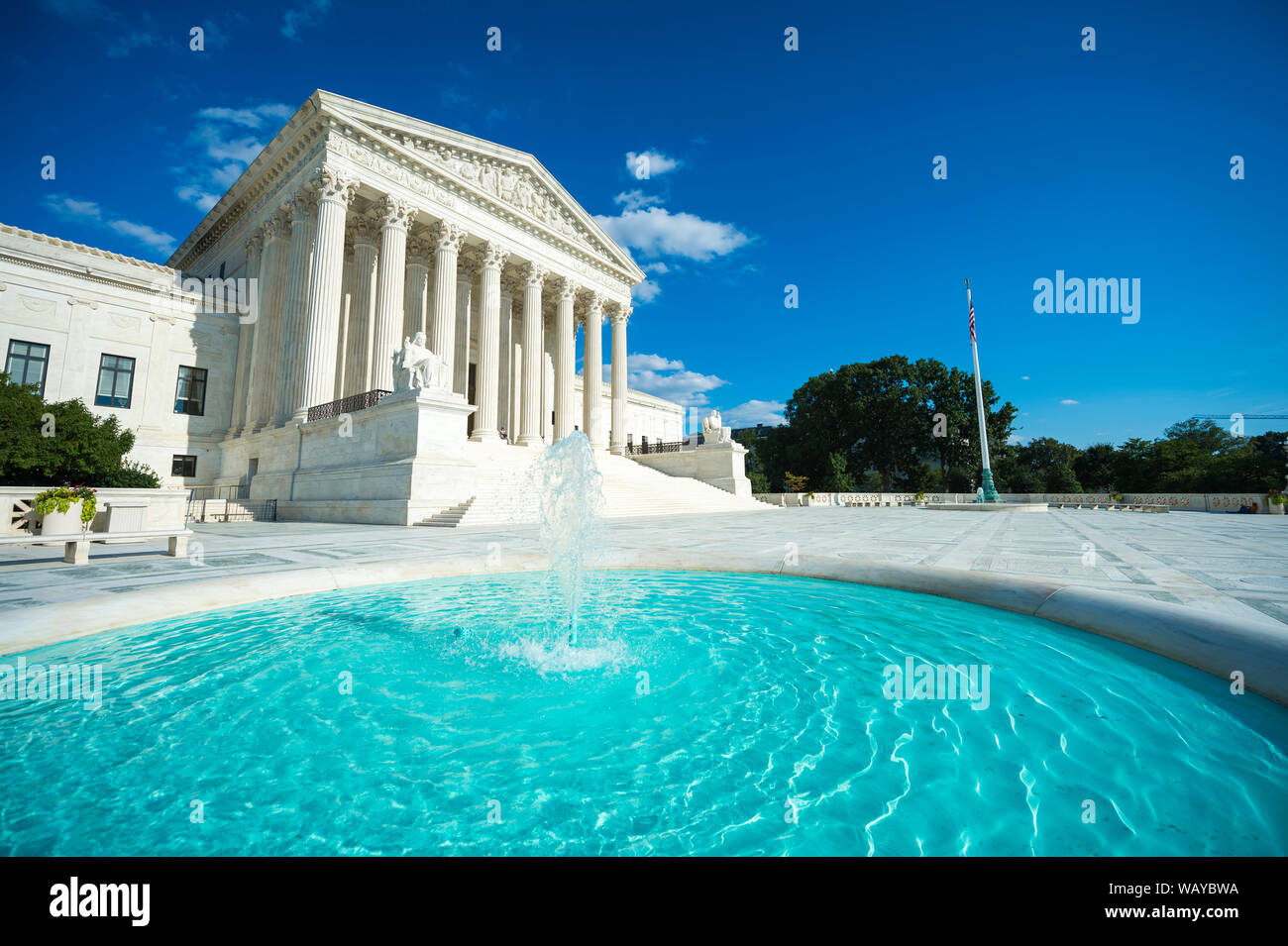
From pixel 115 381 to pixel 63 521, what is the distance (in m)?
20.9

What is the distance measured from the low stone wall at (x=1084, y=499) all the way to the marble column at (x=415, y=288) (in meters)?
23.9

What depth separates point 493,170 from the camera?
27672 mm

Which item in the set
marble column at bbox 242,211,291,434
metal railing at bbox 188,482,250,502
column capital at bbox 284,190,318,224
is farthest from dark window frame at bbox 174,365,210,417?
A: column capital at bbox 284,190,318,224

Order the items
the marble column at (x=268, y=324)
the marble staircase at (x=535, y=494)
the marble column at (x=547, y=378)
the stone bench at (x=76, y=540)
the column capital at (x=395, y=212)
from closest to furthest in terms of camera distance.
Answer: the stone bench at (x=76, y=540) < the marble staircase at (x=535, y=494) < the column capital at (x=395, y=212) < the marble column at (x=268, y=324) < the marble column at (x=547, y=378)

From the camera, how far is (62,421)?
49.6ft

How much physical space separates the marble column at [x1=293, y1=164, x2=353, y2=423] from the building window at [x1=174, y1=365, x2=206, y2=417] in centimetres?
957

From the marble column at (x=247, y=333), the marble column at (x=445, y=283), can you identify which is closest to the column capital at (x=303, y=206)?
the marble column at (x=247, y=333)

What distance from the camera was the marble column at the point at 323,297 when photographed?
801 inches

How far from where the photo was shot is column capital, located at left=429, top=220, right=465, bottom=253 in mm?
24562

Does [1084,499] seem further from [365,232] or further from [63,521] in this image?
[63,521]

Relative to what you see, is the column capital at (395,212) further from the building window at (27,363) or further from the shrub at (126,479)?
the building window at (27,363)

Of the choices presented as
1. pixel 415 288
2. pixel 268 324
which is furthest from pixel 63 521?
pixel 415 288

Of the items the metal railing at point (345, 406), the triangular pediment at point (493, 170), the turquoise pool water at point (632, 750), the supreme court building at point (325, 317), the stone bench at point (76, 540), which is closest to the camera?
the turquoise pool water at point (632, 750)
